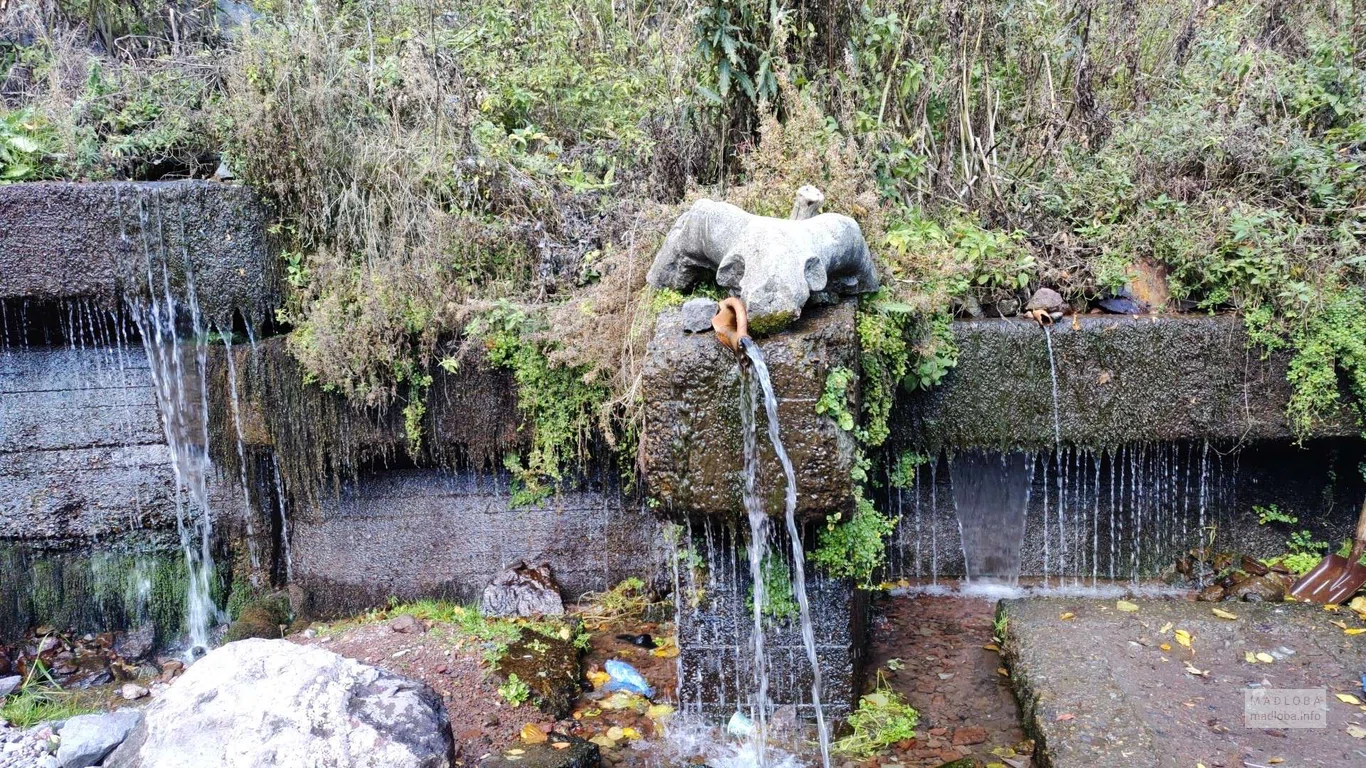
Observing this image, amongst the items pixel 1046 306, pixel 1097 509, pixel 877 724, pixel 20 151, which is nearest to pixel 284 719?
pixel 877 724

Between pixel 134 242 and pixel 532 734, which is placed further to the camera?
pixel 134 242

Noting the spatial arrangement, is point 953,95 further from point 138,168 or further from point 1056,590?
point 138,168

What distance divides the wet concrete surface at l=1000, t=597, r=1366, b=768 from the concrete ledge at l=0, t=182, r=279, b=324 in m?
4.42

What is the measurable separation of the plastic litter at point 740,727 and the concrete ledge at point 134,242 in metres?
3.41

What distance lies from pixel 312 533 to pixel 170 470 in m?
0.94

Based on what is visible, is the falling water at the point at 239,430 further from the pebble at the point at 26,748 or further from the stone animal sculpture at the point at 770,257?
the stone animal sculpture at the point at 770,257

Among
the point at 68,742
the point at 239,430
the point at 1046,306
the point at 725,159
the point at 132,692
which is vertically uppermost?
the point at 725,159

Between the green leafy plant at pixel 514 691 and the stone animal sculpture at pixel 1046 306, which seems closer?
the green leafy plant at pixel 514 691

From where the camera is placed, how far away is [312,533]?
5.35 meters

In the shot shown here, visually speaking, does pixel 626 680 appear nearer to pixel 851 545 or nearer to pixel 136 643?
pixel 851 545

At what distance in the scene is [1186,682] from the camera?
3.77 m

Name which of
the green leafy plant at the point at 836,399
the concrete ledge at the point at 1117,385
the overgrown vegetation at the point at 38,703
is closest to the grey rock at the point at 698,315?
the green leafy plant at the point at 836,399

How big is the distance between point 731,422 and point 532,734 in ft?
5.09

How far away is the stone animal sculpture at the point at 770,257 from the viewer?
346 cm
